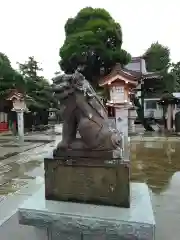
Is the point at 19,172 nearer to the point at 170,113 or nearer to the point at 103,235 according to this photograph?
the point at 103,235

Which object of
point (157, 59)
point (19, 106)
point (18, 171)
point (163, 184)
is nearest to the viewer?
point (163, 184)

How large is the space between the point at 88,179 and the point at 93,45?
16.3 metres

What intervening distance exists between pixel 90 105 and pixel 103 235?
131 centimetres

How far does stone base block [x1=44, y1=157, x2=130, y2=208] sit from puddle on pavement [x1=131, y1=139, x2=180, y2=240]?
0.91 meters

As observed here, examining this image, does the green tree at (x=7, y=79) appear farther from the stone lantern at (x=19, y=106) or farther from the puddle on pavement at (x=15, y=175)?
the puddle on pavement at (x=15, y=175)

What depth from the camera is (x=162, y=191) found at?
4.90m

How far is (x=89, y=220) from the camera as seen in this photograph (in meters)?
2.48

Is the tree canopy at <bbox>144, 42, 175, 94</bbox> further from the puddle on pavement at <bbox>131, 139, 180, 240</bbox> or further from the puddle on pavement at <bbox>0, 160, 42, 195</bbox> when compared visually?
the puddle on pavement at <bbox>0, 160, 42, 195</bbox>

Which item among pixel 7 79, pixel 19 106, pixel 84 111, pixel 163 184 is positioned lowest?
pixel 163 184

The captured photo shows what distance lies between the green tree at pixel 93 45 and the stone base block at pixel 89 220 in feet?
51.0

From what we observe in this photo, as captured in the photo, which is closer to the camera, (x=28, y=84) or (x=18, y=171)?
(x=18, y=171)

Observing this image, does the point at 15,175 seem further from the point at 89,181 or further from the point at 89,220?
the point at 89,220

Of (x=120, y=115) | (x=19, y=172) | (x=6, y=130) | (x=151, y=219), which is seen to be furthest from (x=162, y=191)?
(x=6, y=130)

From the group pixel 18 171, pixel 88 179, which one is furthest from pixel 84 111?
pixel 18 171
